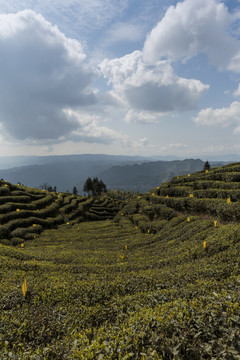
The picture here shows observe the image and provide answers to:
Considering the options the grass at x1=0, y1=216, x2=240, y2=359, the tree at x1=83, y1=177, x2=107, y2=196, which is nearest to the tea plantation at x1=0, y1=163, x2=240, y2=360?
the grass at x1=0, y1=216, x2=240, y2=359

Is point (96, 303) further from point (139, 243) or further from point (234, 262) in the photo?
point (139, 243)

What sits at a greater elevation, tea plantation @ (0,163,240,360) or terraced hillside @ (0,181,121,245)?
tea plantation @ (0,163,240,360)

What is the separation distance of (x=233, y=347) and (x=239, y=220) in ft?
41.9

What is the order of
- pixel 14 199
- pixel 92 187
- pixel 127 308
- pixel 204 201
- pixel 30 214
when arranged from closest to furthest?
pixel 127 308, pixel 204 201, pixel 30 214, pixel 14 199, pixel 92 187

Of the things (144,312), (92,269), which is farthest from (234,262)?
(92,269)

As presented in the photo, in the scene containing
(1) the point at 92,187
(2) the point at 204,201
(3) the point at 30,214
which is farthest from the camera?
(1) the point at 92,187

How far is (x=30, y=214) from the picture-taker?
32.8 m

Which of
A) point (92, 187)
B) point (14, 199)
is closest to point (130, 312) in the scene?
point (14, 199)

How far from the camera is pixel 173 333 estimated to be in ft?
12.7

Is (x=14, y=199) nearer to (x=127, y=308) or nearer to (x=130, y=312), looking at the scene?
(x=127, y=308)

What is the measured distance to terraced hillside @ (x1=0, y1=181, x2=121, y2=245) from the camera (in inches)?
1010

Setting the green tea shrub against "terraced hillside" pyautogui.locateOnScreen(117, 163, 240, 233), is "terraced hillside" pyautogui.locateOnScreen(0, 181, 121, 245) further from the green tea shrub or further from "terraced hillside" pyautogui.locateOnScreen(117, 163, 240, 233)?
"terraced hillside" pyautogui.locateOnScreen(117, 163, 240, 233)

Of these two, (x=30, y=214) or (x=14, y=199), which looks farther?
(x=14, y=199)

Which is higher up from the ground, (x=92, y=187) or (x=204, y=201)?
(x=204, y=201)
